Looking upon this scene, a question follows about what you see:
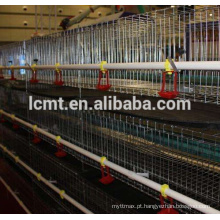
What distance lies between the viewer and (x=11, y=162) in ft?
15.2

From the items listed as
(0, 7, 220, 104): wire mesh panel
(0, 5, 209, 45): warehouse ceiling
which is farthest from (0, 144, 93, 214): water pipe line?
(0, 5, 209, 45): warehouse ceiling

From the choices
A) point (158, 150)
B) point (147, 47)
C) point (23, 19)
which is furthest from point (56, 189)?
point (23, 19)

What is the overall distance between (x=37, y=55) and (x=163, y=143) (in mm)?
2128

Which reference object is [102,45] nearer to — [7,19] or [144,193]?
[144,193]

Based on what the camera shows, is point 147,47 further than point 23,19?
No

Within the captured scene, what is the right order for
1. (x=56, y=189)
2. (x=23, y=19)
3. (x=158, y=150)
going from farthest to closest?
(x=23, y=19), (x=56, y=189), (x=158, y=150)

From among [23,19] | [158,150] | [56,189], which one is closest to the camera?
[158,150]

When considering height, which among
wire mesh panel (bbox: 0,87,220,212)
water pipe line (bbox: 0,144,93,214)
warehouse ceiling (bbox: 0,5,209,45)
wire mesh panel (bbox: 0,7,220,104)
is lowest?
water pipe line (bbox: 0,144,93,214)

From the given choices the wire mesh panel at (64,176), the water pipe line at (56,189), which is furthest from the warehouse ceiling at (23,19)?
the water pipe line at (56,189)

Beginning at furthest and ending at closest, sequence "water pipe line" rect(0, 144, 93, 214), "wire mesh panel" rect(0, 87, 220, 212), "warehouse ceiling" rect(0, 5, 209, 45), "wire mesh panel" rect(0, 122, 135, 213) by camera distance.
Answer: "warehouse ceiling" rect(0, 5, 209, 45) < "water pipe line" rect(0, 144, 93, 214) < "wire mesh panel" rect(0, 122, 135, 213) < "wire mesh panel" rect(0, 87, 220, 212)

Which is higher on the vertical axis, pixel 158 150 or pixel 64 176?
pixel 158 150

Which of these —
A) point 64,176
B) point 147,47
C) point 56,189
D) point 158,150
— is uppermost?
point 147,47

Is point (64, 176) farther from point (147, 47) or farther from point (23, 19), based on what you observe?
point (23, 19)

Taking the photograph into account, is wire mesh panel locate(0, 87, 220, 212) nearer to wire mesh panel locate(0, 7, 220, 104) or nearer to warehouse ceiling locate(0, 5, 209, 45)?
wire mesh panel locate(0, 7, 220, 104)
